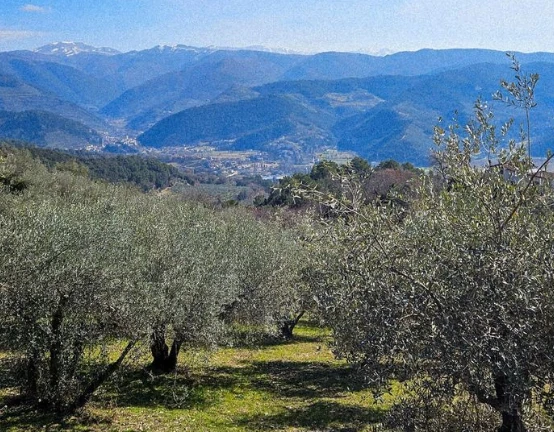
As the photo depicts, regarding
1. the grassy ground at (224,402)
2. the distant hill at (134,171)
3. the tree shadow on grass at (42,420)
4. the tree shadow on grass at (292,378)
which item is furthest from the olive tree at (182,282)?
the distant hill at (134,171)

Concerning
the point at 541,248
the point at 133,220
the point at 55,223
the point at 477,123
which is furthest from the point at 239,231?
the point at 541,248

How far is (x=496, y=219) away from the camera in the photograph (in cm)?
745

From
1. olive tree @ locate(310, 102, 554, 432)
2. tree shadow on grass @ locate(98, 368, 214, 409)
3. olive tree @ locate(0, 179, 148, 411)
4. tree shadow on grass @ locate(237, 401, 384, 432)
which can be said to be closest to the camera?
olive tree @ locate(310, 102, 554, 432)

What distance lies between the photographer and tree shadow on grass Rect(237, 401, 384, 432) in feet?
48.2

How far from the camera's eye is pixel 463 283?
7.02 meters

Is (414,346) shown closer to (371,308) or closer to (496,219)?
(371,308)

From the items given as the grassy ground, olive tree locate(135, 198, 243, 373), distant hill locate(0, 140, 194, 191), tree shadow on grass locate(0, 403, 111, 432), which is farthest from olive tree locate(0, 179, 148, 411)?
distant hill locate(0, 140, 194, 191)

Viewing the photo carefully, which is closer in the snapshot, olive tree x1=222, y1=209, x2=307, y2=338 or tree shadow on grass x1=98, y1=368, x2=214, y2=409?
tree shadow on grass x1=98, y1=368, x2=214, y2=409

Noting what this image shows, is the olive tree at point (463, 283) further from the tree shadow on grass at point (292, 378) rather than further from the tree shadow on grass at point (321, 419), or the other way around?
the tree shadow on grass at point (292, 378)

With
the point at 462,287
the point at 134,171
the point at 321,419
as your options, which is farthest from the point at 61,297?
the point at 134,171

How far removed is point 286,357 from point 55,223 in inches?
588

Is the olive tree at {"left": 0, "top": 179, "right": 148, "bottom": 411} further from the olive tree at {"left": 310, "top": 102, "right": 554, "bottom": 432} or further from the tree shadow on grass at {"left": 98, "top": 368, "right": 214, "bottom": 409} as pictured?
the olive tree at {"left": 310, "top": 102, "right": 554, "bottom": 432}

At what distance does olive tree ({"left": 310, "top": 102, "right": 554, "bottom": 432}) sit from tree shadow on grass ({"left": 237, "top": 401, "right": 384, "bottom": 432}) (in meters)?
7.10

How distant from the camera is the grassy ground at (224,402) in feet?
45.5
